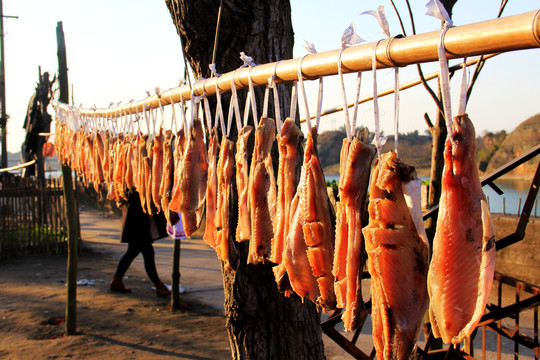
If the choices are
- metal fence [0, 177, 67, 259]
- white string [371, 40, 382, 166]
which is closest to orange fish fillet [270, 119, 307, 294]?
white string [371, 40, 382, 166]

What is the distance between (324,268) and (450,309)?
452 millimetres

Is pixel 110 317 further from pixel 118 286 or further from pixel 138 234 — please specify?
pixel 138 234

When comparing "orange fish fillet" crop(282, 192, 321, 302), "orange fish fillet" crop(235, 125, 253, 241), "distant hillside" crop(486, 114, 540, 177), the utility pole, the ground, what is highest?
the utility pole

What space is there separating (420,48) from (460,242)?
1.69ft

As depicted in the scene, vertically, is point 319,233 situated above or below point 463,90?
below

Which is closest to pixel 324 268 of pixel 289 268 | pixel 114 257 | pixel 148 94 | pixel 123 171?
pixel 289 268

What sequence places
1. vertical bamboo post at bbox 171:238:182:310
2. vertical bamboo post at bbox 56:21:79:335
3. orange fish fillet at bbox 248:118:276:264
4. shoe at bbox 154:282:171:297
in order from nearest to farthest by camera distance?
orange fish fillet at bbox 248:118:276:264, vertical bamboo post at bbox 56:21:79:335, vertical bamboo post at bbox 171:238:182:310, shoe at bbox 154:282:171:297

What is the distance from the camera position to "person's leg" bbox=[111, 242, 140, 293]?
24.0 ft

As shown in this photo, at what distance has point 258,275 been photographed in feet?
9.41

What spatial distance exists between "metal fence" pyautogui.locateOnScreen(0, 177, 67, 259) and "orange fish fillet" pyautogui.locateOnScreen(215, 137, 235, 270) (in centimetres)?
999

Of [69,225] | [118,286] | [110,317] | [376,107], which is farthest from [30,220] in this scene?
[376,107]

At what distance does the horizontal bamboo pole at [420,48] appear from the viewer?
1005 millimetres

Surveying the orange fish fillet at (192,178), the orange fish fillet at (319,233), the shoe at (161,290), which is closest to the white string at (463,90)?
the orange fish fillet at (319,233)

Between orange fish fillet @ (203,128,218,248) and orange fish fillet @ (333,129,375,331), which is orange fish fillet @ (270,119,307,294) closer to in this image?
orange fish fillet @ (333,129,375,331)
